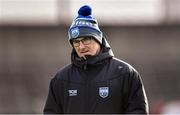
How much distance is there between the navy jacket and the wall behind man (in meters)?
14.9

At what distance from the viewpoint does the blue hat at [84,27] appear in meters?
7.02

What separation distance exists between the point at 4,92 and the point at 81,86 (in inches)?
693

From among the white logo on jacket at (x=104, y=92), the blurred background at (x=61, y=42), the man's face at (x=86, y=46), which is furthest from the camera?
the blurred background at (x=61, y=42)

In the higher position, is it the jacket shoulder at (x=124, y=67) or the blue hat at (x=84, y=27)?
the blue hat at (x=84, y=27)

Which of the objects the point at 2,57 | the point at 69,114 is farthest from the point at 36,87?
the point at 69,114

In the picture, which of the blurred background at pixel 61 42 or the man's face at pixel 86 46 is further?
the blurred background at pixel 61 42

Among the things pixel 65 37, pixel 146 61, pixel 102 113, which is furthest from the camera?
pixel 146 61

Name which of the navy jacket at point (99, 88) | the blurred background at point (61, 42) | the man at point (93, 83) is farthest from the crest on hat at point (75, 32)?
the blurred background at point (61, 42)

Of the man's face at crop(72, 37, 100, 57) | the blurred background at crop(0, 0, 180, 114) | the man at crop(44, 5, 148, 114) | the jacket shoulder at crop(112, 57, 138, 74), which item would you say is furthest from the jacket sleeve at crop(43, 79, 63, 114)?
the blurred background at crop(0, 0, 180, 114)

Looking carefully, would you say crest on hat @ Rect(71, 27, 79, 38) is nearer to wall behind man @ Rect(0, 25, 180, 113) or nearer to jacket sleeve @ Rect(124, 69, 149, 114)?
jacket sleeve @ Rect(124, 69, 149, 114)

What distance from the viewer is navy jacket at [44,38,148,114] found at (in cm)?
683

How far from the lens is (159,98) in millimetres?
A: 25094

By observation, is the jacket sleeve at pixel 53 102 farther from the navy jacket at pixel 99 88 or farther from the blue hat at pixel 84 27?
the blue hat at pixel 84 27

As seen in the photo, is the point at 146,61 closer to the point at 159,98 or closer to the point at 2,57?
the point at 159,98
